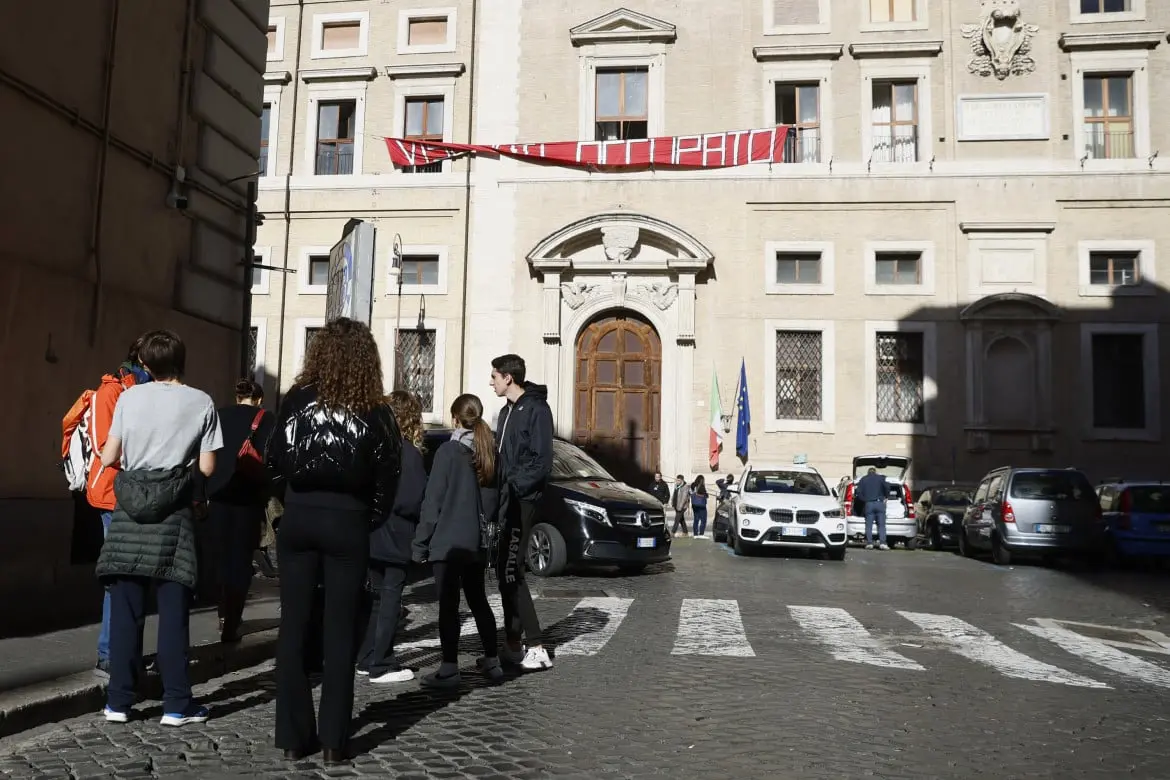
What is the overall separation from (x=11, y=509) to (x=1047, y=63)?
25.3 meters

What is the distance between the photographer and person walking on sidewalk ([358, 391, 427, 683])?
6156mm


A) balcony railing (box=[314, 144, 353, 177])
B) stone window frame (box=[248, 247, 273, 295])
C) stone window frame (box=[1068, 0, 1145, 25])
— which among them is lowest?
stone window frame (box=[248, 247, 273, 295])

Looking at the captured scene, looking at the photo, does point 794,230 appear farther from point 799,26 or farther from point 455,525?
point 455,525

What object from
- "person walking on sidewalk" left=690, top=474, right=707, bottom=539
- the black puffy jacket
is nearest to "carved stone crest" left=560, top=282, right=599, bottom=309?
"person walking on sidewalk" left=690, top=474, right=707, bottom=539

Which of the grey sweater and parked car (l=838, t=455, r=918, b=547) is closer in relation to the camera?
the grey sweater

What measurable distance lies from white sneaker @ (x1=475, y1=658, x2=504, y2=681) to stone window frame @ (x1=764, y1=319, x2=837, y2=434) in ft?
64.4

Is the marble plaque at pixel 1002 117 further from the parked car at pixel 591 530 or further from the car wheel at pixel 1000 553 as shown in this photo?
the parked car at pixel 591 530

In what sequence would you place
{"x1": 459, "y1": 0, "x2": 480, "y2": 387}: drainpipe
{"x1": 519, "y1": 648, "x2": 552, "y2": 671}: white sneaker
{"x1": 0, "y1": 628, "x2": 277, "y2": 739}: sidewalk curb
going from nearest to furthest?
{"x1": 0, "y1": 628, "x2": 277, "y2": 739}: sidewalk curb
{"x1": 519, "y1": 648, "x2": 552, "y2": 671}: white sneaker
{"x1": 459, "y1": 0, "x2": 480, "y2": 387}: drainpipe

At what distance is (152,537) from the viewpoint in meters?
4.82

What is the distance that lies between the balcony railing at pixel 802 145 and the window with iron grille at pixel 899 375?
195 inches

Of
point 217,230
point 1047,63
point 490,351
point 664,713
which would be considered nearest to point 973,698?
point 664,713

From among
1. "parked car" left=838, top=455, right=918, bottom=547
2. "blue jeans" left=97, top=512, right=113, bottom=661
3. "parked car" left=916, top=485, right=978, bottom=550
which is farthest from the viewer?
"parked car" left=838, top=455, right=918, bottom=547

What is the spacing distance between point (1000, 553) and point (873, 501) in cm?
390

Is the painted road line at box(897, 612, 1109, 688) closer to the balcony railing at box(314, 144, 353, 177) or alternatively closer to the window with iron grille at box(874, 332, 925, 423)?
the window with iron grille at box(874, 332, 925, 423)
